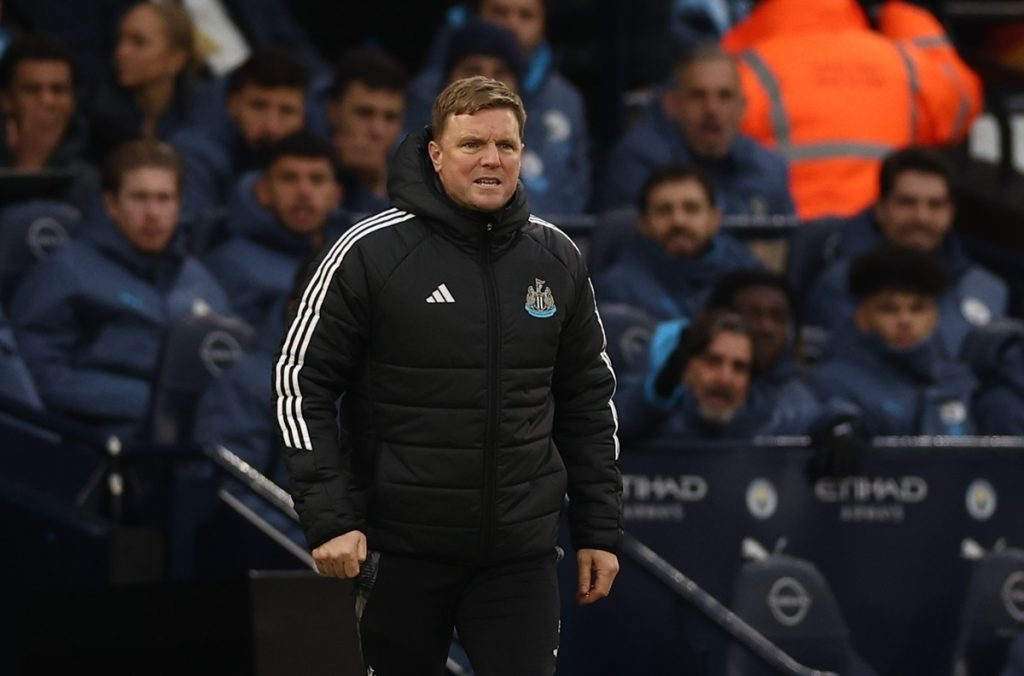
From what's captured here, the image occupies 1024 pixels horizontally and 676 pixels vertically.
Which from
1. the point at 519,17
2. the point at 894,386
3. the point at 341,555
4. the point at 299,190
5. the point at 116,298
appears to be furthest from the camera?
the point at 519,17

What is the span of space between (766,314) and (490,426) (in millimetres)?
3605

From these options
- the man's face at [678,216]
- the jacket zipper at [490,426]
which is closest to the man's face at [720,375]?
the man's face at [678,216]

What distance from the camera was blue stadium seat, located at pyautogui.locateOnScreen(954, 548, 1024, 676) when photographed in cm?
745

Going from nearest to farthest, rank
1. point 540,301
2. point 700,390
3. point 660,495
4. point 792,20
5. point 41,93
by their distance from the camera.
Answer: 1. point 540,301
2. point 660,495
3. point 700,390
4. point 41,93
5. point 792,20

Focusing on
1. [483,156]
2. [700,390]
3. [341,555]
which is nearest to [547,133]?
[700,390]

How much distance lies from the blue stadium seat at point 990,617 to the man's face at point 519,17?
3.38m

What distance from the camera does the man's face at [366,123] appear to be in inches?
348

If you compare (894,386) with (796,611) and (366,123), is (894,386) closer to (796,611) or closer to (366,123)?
(796,611)

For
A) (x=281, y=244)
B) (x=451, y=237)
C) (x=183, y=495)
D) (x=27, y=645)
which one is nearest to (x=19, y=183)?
(x=281, y=244)

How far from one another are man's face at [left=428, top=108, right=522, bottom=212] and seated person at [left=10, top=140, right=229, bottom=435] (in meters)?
3.03

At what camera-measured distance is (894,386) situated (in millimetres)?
8016

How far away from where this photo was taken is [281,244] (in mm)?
8148

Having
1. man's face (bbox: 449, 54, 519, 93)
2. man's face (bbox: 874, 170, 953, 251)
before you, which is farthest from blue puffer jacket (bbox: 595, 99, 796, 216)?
man's face (bbox: 874, 170, 953, 251)

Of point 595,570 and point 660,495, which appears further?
point 660,495
